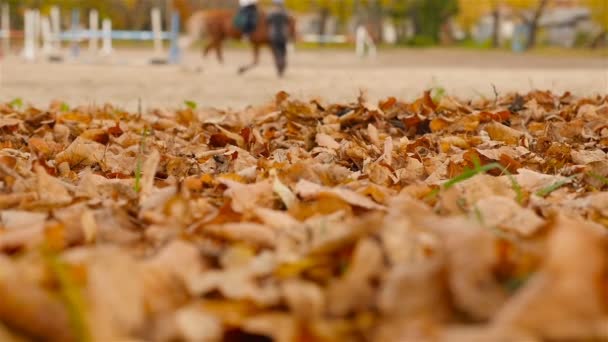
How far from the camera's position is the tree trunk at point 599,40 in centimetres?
4899

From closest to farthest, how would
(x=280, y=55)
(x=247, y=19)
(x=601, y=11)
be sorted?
(x=280, y=55), (x=247, y=19), (x=601, y=11)

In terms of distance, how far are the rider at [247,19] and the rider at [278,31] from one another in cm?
183

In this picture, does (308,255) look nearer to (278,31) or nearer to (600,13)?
(278,31)

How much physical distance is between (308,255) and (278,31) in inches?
536

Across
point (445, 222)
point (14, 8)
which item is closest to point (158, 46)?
point (445, 222)

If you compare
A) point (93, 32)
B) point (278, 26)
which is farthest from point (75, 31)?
point (278, 26)

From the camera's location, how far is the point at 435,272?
4.11ft

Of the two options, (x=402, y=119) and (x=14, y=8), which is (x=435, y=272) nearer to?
(x=402, y=119)

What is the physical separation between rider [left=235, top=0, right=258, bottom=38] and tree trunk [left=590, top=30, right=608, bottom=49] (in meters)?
34.9

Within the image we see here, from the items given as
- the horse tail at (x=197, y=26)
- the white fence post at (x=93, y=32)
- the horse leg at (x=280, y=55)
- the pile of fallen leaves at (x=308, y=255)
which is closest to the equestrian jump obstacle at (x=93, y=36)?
the white fence post at (x=93, y=32)

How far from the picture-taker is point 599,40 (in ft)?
166

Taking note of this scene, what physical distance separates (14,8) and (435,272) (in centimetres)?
5218

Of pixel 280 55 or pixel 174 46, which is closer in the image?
pixel 280 55

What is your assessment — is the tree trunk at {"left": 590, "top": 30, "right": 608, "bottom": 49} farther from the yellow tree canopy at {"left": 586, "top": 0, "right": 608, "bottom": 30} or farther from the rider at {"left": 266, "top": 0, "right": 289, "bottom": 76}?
the rider at {"left": 266, "top": 0, "right": 289, "bottom": 76}
